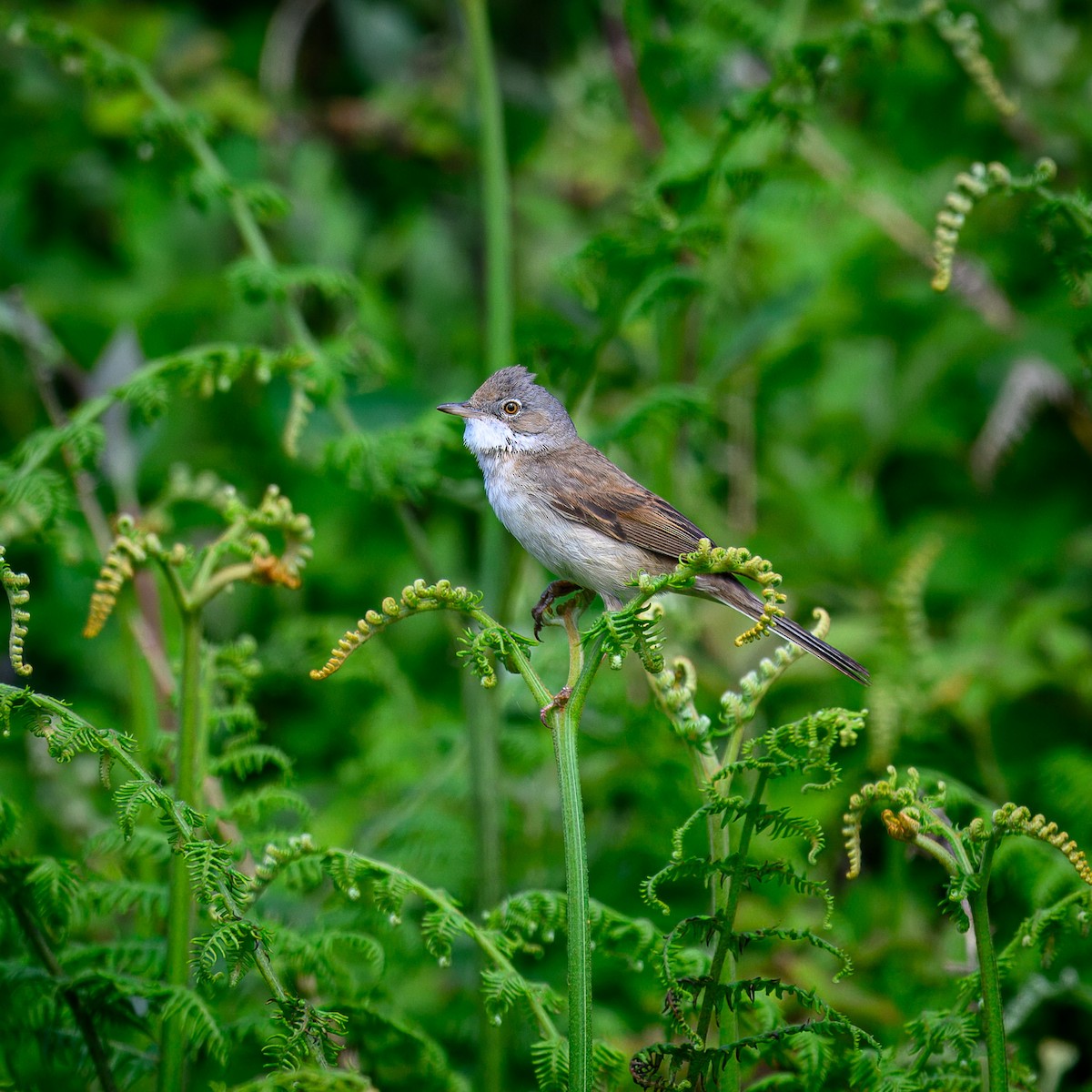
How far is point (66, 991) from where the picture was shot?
200 centimetres

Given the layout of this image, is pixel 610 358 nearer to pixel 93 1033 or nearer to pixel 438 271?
pixel 438 271

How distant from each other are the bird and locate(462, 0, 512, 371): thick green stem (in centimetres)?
21

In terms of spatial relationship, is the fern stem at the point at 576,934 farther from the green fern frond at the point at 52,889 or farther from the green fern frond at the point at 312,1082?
the green fern frond at the point at 52,889

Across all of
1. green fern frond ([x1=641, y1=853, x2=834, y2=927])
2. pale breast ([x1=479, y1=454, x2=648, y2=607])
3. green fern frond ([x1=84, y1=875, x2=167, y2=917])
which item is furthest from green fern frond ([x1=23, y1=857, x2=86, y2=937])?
pale breast ([x1=479, y1=454, x2=648, y2=607])

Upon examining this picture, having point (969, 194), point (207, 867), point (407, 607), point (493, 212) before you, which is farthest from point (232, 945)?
point (493, 212)

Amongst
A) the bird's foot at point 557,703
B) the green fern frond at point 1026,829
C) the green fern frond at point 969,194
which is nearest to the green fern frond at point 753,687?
the bird's foot at point 557,703

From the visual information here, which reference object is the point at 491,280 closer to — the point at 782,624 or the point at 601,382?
the point at 782,624

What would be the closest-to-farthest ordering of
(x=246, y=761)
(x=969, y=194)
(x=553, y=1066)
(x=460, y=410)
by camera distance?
(x=553, y=1066)
(x=969, y=194)
(x=246, y=761)
(x=460, y=410)

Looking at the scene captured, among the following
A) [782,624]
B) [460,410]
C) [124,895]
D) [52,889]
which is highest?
[460,410]

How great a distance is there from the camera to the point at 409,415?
153 inches

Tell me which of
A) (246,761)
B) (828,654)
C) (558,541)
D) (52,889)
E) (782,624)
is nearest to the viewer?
(52,889)

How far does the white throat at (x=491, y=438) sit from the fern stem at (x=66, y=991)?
1.51 m

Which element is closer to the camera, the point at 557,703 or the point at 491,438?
the point at 557,703

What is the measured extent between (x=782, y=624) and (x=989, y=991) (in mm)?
976
